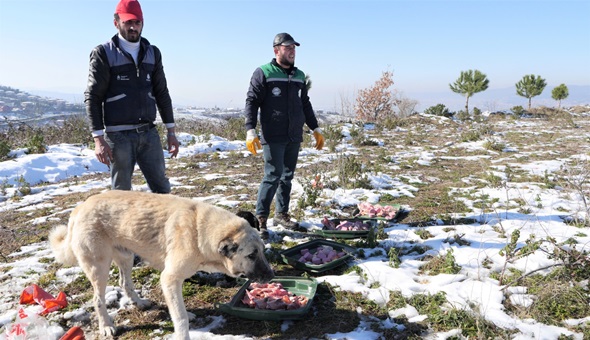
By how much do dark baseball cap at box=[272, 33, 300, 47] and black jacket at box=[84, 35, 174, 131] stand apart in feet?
5.32

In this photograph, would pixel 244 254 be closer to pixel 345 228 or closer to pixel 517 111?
pixel 345 228

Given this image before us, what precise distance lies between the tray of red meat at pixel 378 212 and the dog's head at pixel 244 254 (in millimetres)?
3126

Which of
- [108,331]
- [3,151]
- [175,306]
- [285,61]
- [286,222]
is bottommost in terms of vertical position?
[108,331]

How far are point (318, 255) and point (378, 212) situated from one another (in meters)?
2.00

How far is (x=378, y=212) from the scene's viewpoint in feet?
20.1

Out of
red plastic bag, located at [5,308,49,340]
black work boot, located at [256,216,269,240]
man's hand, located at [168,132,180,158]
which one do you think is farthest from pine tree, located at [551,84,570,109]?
red plastic bag, located at [5,308,49,340]

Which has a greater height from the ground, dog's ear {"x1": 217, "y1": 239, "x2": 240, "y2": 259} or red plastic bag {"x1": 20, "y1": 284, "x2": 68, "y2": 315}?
dog's ear {"x1": 217, "y1": 239, "x2": 240, "y2": 259}

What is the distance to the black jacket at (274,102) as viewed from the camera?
502cm

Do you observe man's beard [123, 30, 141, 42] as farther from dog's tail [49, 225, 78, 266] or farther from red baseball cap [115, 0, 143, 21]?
dog's tail [49, 225, 78, 266]

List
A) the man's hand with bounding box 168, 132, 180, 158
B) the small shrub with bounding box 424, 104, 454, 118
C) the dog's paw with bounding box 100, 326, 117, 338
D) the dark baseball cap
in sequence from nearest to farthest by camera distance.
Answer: the dog's paw with bounding box 100, 326, 117, 338 → the man's hand with bounding box 168, 132, 180, 158 → the dark baseball cap → the small shrub with bounding box 424, 104, 454, 118

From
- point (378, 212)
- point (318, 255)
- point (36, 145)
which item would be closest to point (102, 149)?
Answer: point (318, 255)

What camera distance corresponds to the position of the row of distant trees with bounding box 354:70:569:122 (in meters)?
35.1

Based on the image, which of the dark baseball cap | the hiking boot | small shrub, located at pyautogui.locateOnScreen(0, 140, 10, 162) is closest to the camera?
the dark baseball cap

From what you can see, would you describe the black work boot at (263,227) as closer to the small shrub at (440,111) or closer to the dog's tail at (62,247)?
the dog's tail at (62,247)
